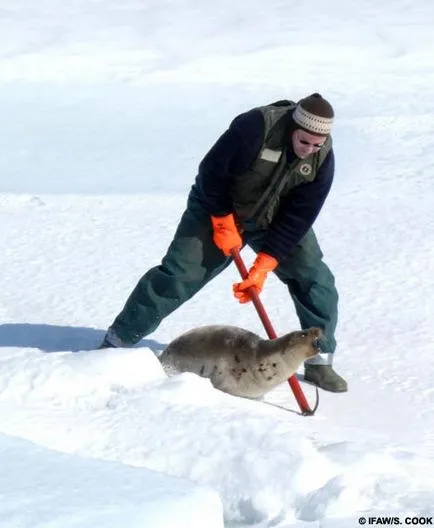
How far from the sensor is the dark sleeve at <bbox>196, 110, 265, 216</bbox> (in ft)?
13.2

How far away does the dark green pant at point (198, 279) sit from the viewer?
4.34 metres

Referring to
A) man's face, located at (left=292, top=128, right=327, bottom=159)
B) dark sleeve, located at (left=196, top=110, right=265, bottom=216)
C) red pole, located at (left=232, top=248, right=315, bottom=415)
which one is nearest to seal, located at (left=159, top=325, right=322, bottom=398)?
red pole, located at (left=232, top=248, right=315, bottom=415)

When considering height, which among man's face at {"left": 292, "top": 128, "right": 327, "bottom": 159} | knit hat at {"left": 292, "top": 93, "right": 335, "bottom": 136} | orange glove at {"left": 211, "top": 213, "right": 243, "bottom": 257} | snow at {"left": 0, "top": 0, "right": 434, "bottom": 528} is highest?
knit hat at {"left": 292, "top": 93, "right": 335, "bottom": 136}

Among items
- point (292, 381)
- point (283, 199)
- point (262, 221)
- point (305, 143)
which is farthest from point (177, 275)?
point (305, 143)

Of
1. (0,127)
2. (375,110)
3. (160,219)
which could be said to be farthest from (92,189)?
(375,110)

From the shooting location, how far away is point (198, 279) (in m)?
4.39

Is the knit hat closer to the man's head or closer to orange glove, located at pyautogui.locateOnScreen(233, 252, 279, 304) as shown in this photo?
the man's head

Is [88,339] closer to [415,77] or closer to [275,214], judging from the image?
[275,214]

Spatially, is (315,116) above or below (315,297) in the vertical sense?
above

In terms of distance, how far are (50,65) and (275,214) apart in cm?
680

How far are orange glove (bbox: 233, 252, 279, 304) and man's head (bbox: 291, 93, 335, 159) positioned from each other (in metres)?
0.43

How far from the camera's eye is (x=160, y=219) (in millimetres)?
6707

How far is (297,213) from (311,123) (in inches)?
16.3

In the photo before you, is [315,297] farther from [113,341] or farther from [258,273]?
[113,341]
